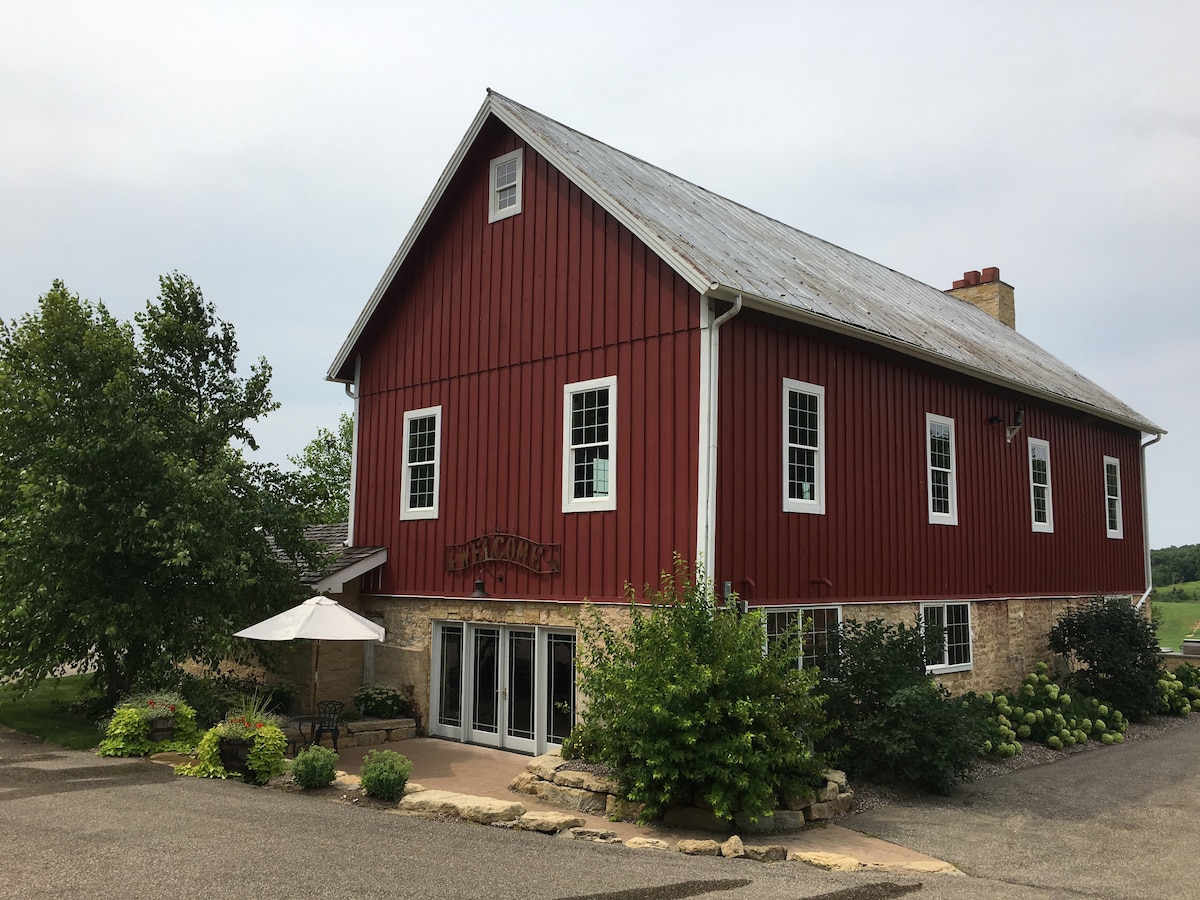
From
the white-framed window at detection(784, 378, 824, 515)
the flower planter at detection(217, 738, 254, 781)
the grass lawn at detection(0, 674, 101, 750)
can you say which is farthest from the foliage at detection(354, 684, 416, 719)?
the white-framed window at detection(784, 378, 824, 515)

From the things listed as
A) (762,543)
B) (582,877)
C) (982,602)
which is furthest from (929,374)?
(582,877)

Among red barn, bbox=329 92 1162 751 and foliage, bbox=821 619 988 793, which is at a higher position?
red barn, bbox=329 92 1162 751

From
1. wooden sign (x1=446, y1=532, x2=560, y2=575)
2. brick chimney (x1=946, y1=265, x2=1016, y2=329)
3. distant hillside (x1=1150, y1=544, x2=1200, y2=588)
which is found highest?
brick chimney (x1=946, y1=265, x2=1016, y2=329)

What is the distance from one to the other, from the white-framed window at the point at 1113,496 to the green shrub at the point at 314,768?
1783 cm

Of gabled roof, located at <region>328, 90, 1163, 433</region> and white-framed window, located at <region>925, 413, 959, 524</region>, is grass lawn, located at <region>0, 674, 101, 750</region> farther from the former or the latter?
white-framed window, located at <region>925, 413, 959, 524</region>

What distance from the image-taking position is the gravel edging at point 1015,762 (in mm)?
11734

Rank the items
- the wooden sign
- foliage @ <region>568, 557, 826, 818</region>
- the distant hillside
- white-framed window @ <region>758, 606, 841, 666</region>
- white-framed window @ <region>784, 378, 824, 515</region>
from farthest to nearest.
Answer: the distant hillside, the wooden sign, white-framed window @ <region>784, 378, 824, 515</region>, white-framed window @ <region>758, 606, 841, 666</region>, foliage @ <region>568, 557, 826, 818</region>

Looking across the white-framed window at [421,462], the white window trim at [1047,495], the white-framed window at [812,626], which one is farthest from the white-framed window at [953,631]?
the white-framed window at [421,462]

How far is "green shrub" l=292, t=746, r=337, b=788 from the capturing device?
10891 millimetres

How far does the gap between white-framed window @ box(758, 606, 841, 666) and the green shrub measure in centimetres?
573

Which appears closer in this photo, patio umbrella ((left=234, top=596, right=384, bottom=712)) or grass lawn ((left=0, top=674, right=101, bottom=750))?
patio umbrella ((left=234, top=596, right=384, bottom=712))

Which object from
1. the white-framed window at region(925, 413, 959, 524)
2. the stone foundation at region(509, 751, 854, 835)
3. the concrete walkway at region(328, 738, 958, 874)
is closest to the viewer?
the concrete walkway at region(328, 738, 958, 874)

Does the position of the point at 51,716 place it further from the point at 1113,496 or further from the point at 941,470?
the point at 1113,496

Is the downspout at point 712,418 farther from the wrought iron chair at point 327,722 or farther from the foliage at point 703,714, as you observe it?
the wrought iron chair at point 327,722
